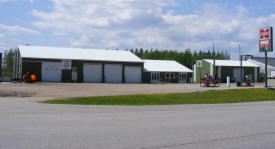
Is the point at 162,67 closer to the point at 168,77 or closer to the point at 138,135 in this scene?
the point at 168,77

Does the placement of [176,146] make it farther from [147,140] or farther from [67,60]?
[67,60]

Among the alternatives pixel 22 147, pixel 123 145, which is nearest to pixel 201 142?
pixel 123 145

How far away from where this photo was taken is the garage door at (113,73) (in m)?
56.3

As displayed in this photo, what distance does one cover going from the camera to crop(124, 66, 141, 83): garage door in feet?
190

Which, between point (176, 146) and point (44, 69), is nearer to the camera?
point (176, 146)

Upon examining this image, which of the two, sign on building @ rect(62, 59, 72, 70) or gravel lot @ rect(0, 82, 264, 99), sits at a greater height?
sign on building @ rect(62, 59, 72, 70)

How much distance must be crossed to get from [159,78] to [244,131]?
53.5 meters

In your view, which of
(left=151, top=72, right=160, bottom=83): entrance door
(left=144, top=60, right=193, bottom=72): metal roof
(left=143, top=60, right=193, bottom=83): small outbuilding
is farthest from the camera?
(left=144, top=60, right=193, bottom=72): metal roof

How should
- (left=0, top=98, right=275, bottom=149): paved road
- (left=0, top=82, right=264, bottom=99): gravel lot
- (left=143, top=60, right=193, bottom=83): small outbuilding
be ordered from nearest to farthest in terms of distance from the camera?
(left=0, top=98, right=275, bottom=149): paved road, (left=0, top=82, right=264, bottom=99): gravel lot, (left=143, top=60, right=193, bottom=83): small outbuilding

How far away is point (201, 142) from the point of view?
25.4ft

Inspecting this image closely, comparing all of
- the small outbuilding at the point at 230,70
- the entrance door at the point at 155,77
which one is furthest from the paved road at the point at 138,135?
the small outbuilding at the point at 230,70

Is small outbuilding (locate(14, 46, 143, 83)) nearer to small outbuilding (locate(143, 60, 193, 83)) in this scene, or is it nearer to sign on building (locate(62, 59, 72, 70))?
sign on building (locate(62, 59, 72, 70))

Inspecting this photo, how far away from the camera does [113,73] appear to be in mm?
56812

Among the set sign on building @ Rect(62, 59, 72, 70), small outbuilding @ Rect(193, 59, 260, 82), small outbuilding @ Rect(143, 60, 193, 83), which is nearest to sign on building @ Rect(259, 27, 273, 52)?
small outbuilding @ Rect(143, 60, 193, 83)
